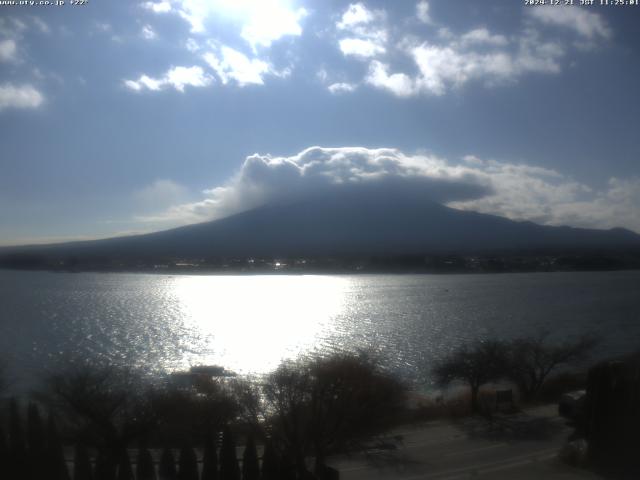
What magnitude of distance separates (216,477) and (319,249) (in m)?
69.1

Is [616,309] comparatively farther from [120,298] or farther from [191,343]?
[120,298]

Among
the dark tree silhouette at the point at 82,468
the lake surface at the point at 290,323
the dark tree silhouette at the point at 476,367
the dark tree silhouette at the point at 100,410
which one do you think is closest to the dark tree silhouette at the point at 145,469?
the dark tree silhouette at the point at 82,468

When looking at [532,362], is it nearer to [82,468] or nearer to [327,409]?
[327,409]

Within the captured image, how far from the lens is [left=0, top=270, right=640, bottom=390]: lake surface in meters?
20.4

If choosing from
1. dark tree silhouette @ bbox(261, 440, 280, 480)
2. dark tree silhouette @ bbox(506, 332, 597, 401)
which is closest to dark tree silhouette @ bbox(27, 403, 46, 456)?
dark tree silhouette @ bbox(261, 440, 280, 480)

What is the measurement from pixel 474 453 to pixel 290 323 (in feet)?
78.2

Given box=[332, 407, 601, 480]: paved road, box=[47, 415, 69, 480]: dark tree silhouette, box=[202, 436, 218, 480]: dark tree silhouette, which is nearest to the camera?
box=[47, 415, 69, 480]: dark tree silhouette

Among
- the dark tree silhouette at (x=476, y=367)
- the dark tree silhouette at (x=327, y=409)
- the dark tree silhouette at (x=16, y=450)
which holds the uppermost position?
the dark tree silhouette at (x=16, y=450)

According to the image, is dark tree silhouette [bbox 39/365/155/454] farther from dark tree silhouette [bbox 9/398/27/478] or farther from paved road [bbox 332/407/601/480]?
paved road [bbox 332/407/601/480]

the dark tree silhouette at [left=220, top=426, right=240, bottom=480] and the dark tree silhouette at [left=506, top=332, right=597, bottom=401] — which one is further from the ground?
the dark tree silhouette at [left=220, top=426, right=240, bottom=480]

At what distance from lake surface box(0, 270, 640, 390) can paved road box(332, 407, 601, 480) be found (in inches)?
229

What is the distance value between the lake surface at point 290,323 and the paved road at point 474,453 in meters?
5.81

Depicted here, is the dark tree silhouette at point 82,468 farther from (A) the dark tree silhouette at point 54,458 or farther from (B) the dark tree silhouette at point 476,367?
(B) the dark tree silhouette at point 476,367

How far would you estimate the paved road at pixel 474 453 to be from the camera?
7.60 metres
